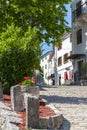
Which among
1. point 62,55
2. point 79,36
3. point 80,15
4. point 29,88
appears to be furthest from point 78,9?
point 29,88

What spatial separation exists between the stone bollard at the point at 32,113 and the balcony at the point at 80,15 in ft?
102

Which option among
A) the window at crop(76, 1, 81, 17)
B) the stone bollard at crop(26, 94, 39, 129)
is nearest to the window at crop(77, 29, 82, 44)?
the window at crop(76, 1, 81, 17)

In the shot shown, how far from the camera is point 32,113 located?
10.2 meters

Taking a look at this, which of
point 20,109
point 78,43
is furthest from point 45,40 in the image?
point 20,109

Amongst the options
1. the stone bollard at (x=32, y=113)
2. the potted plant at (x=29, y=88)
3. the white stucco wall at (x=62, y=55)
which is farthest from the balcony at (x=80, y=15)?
the stone bollard at (x=32, y=113)

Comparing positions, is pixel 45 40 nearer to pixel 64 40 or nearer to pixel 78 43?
pixel 78 43

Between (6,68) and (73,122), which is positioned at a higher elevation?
(6,68)

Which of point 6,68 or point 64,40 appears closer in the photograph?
point 6,68

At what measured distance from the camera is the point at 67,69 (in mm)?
48625

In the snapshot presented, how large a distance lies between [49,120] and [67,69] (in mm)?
38023

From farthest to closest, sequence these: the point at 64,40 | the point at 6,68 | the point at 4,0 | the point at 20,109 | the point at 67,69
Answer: the point at 64,40 < the point at 67,69 < the point at 4,0 < the point at 6,68 < the point at 20,109

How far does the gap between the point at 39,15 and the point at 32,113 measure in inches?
998

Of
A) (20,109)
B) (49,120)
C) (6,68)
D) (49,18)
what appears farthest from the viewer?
(49,18)

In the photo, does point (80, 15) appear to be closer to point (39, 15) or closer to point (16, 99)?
point (39, 15)
